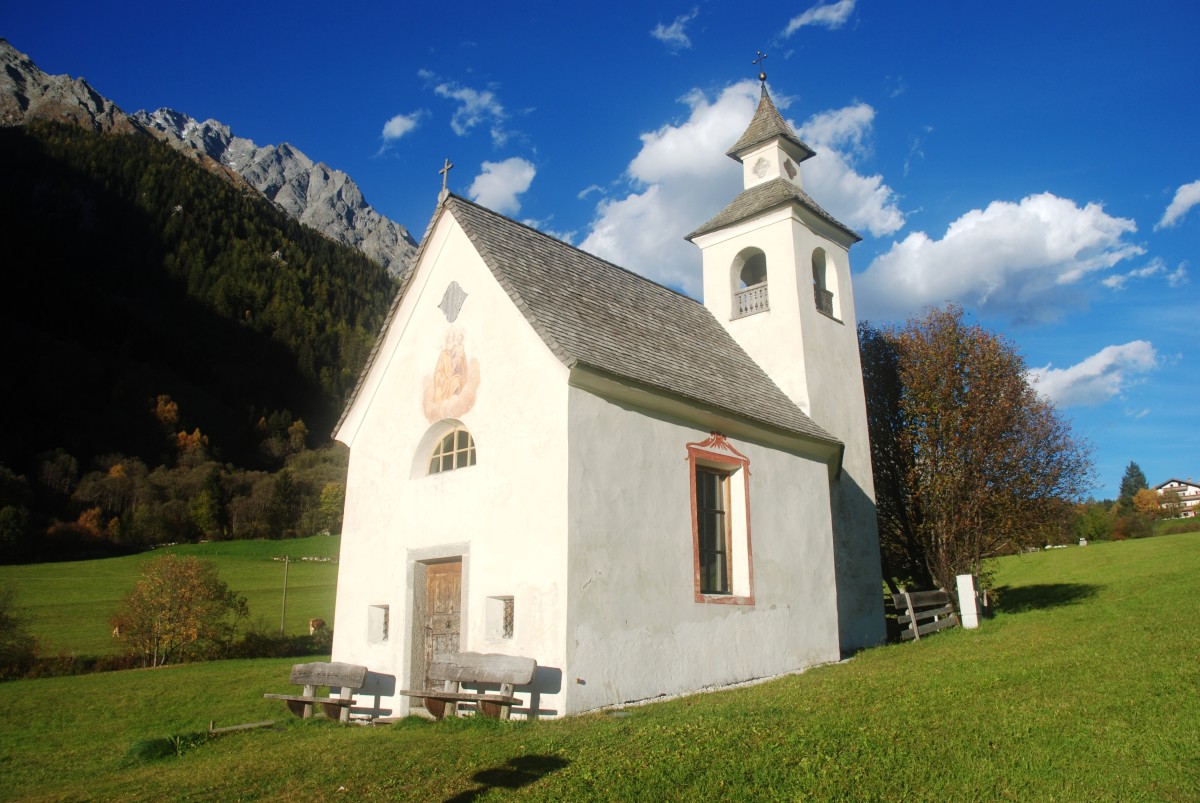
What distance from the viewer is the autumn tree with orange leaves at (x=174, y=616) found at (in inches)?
1192

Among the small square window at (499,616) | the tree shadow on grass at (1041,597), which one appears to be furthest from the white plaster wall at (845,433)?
the small square window at (499,616)

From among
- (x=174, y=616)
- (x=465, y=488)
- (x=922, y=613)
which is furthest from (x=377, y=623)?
(x=174, y=616)

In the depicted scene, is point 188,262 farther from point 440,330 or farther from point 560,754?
point 560,754

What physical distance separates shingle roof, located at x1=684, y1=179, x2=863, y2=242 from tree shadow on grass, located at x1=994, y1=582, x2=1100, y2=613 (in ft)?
39.4

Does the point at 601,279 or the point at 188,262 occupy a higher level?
the point at 188,262

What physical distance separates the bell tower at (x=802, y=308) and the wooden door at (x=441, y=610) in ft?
29.5

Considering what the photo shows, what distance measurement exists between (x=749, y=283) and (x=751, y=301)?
1.90 m

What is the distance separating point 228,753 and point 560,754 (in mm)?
4888

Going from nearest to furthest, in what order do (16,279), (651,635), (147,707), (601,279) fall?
(651,635) → (601,279) → (147,707) → (16,279)

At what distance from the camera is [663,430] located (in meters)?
12.5

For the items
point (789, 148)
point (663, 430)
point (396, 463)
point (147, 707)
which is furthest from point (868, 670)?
point (147, 707)

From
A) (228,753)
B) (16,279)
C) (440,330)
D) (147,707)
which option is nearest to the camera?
(228,753)

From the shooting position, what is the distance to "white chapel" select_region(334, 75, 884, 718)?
433 inches

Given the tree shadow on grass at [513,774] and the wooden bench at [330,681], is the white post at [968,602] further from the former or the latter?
the tree shadow on grass at [513,774]
